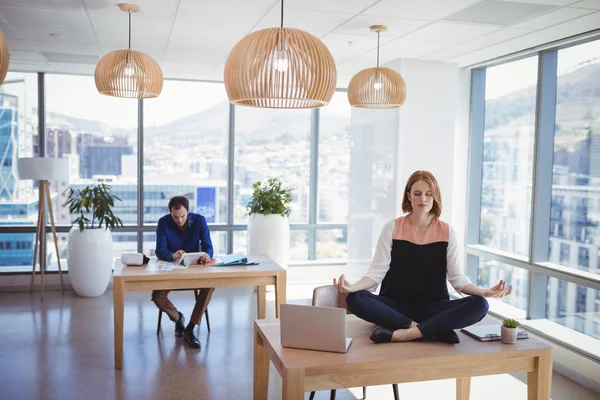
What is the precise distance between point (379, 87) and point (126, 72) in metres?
2.04

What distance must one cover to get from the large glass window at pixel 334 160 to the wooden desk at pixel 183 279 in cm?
390

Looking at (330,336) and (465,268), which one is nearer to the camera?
(330,336)

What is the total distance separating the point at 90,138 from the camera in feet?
24.7

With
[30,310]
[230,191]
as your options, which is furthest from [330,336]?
[230,191]

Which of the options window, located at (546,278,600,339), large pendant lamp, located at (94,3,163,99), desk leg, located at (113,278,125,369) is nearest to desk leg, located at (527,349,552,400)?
window, located at (546,278,600,339)

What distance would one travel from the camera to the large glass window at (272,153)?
8.06 meters

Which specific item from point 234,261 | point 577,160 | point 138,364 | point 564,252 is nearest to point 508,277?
point 564,252

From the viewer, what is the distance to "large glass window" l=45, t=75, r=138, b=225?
7438mm

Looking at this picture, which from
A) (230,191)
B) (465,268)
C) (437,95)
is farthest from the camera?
(230,191)

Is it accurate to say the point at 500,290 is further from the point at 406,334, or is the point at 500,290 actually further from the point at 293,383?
the point at 293,383

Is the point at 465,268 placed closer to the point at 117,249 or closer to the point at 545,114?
the point at 545,114

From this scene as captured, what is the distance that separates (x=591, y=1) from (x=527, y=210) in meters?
2.23

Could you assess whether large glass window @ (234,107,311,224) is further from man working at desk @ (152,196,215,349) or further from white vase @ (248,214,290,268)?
man working at desk @ (152,196,215,349)

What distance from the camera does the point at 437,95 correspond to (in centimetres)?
619
